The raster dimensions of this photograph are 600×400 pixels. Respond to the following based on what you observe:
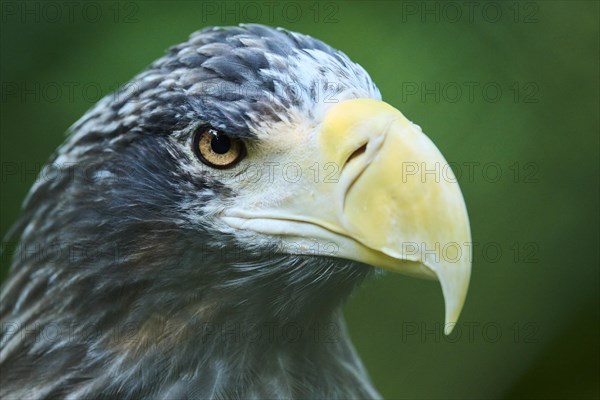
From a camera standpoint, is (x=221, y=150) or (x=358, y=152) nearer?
(x=358, y=152)

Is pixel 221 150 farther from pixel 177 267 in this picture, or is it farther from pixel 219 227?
pixel 177 267

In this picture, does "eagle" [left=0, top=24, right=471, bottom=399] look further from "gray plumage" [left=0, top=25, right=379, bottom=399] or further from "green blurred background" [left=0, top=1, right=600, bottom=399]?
"green blurred background" [left=0, top=1, right=600, bottom=399]

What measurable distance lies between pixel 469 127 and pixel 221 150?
167 centimetres

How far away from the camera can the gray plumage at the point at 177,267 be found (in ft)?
7.30

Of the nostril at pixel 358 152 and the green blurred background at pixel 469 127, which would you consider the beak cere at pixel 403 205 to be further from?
the green blurred background at pixel 469 127

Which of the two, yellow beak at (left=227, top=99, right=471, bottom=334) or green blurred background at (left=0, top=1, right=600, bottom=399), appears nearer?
yellow beak at (left=227, top=99, right=471, bottom=334)

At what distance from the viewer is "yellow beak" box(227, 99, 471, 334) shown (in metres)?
1.97

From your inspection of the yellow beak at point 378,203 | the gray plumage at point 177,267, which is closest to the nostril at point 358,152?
the yellow beak at point 378,203

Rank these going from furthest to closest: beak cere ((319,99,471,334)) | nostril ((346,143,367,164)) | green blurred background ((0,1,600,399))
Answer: green blurred background ((0,1,600,399)) < nostril ((346,143,367,164)) < beak cere ((319,99,471,334))

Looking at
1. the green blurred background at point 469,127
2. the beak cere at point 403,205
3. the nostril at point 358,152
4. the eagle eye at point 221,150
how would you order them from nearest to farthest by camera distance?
the beak cere at point 403,205
the nostril at point 358,152
the eagle eye at point 221,150
the green blurred background at point 469,127

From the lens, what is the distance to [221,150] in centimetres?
221

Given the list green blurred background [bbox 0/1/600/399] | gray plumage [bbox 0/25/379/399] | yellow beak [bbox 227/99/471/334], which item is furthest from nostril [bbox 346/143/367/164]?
green blurred background [bbox 0/1/600/399]

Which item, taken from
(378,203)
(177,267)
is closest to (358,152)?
(378,203)

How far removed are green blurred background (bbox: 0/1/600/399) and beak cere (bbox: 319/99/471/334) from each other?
1.36 meters
